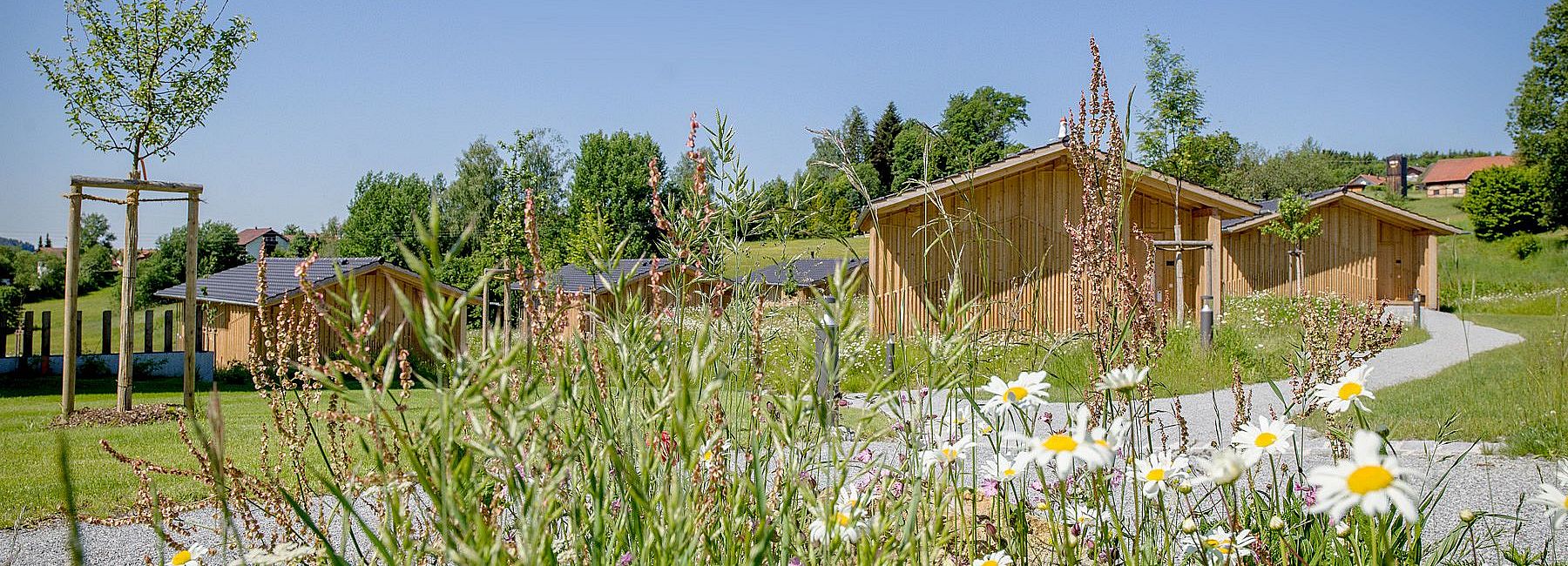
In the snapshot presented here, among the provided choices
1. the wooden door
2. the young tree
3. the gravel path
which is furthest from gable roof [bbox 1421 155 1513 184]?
the gravel path

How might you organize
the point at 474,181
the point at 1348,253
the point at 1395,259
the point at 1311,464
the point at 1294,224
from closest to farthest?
1. the point at 1311,464
2. the point at 1294,224
3. the point at 1348,253
4. the point at 1395,259
5. the point at 474,181

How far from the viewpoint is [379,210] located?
167 feet

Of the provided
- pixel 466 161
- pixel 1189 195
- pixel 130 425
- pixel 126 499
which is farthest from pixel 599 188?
pixel 126 499

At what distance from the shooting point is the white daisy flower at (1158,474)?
1496 mm

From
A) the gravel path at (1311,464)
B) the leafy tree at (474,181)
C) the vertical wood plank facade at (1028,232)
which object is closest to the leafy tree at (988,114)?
the vertical wood plank facade at (1028,232)

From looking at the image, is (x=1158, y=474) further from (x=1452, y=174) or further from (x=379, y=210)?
(x=1452, y=174)

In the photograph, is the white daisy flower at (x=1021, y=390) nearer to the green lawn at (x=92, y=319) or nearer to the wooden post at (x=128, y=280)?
the wooden post at (x=128, y=280)

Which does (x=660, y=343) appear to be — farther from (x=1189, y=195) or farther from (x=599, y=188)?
(x=599, y=188)

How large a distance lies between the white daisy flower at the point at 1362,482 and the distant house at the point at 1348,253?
20.3 metres

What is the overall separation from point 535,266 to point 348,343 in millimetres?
389

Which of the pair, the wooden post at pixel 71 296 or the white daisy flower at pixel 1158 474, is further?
the wooden post at pixel 71 296

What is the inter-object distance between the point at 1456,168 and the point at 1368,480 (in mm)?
93355

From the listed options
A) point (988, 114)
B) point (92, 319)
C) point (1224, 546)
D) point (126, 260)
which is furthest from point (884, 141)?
point (1224, 546)

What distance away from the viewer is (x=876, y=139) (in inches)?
2042
